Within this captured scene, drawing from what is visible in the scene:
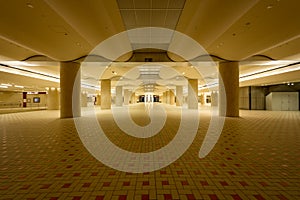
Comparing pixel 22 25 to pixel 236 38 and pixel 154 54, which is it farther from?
pixel 236 38

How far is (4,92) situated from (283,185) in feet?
136

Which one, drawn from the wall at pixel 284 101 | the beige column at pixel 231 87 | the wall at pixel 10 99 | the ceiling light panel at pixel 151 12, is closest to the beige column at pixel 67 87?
the ceiling light panel at pixel 151 12

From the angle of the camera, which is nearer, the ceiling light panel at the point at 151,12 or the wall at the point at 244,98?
the ceiling light panel at the point at 151,12

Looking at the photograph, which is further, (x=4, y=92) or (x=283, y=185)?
(x=4, y=92)

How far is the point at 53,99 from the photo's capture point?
75.6 feet

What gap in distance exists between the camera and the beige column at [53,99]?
22641 mm

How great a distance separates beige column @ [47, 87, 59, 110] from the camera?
22641 millimetres

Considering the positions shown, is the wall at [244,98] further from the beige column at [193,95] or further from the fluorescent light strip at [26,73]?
the fluorescent light strip at [26,73]

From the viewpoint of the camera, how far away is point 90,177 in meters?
3.17

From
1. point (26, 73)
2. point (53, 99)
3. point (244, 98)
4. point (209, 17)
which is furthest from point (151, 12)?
point (53, 99)

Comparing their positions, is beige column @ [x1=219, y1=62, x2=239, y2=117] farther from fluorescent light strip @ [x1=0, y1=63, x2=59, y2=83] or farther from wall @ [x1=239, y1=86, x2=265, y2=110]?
fluorescent light strip @ [x1=0, y1=63, x2=59, y2=83]

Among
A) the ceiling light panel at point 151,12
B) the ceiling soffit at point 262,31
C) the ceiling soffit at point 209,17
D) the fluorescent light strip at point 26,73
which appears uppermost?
the ceiling light panel at point 151,12

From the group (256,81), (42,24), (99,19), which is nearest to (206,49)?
(99,19)

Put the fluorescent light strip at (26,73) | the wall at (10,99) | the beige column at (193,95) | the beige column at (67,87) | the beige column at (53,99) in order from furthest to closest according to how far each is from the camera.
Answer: the wall at (10,99), the beige column at (53,99), the beige column at (193,95), the fluorescent light strip at (26,73), the beige column at (67,87)
